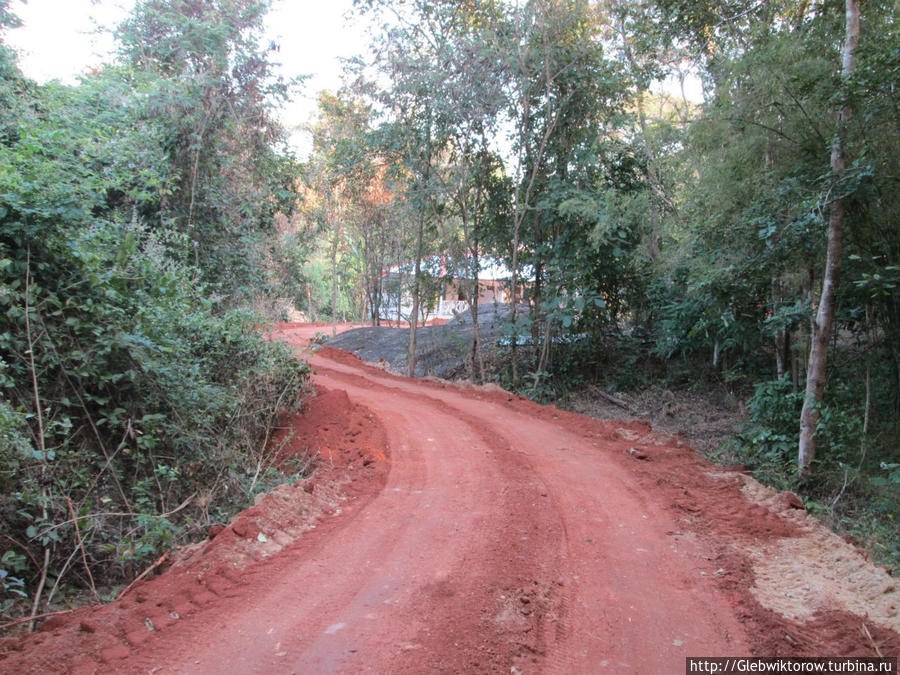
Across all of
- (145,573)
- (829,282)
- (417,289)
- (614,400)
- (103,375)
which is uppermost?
(417,289)

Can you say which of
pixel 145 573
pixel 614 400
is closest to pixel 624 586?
pixel 145 573

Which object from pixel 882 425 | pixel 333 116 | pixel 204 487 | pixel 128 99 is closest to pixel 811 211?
pixel 882 425

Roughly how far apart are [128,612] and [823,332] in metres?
8.91

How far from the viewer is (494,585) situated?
3926mm

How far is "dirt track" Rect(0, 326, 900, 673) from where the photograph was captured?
3.18 m

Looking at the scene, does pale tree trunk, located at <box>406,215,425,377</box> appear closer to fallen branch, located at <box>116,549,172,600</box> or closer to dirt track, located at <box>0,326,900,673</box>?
dirt track, located at <box>0,326,900,673</box>

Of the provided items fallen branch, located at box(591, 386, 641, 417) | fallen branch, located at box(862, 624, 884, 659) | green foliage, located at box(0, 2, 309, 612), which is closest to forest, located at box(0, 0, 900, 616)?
green foliage, located at box(0, 2, 309, 612)

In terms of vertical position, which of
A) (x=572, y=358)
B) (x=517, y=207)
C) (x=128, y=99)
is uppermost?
(x=128, y=99)

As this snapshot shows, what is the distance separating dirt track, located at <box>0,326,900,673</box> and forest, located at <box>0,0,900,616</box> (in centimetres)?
93

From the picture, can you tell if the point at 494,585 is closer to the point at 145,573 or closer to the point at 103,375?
the point at 145,573

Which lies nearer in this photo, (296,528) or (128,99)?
(296,528)

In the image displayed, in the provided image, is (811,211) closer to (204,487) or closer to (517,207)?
(517,207)

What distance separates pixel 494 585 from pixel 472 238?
1252 centimetres

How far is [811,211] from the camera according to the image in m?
7.61
